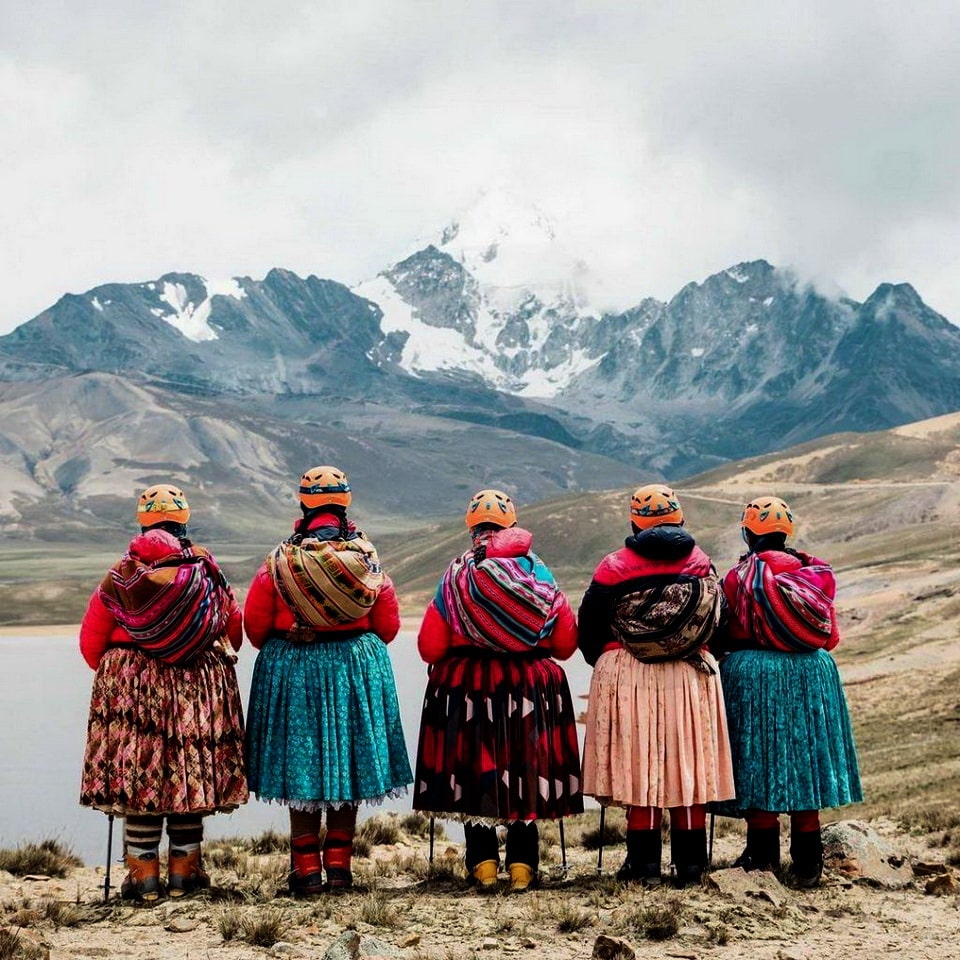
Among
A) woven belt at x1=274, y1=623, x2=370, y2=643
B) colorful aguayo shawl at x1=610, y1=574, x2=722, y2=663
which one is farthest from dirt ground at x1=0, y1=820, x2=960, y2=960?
woven belt at x1=274, y1=623, x2=370, y2=643

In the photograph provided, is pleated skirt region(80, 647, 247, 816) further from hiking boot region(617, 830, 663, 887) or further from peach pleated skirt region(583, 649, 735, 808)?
hiking boot region(617, 830, 663, 887)

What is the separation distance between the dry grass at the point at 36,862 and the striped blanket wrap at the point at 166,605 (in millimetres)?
2886

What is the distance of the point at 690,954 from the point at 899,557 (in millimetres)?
68972

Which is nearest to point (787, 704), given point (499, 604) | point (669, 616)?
point (669, 616)

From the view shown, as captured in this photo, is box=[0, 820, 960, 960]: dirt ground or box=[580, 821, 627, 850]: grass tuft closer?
box=[0, 820, 960, 960]: dirt ground

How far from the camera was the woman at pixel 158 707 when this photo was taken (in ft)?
25.7

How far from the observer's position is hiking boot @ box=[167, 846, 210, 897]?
800 cm

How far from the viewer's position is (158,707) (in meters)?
7.90

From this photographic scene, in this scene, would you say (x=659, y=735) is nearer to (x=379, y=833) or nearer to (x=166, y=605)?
(x=166, y=605)

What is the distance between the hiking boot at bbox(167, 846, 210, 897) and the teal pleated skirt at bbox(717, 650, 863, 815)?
3.39m

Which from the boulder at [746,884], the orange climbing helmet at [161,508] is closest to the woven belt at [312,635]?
the orange climbing helmet at [161,508]

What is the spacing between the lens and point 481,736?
8141 millimetres

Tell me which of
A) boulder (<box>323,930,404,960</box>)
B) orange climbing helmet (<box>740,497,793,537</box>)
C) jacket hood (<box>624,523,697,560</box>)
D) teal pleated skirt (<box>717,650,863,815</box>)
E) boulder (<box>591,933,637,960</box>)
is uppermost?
orange climbing helmet (<box>740,497,793,537</box>)

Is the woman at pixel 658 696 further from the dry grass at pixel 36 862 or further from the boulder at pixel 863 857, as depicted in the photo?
the dry grass at pixel 36 862
